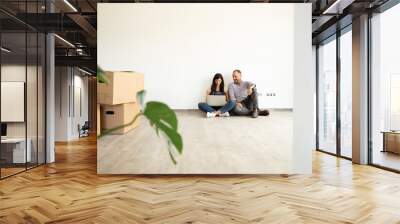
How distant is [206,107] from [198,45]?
1.09m

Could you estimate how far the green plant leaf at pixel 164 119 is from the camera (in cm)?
59

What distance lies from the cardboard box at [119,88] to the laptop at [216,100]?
122cm

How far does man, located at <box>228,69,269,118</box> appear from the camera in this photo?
643 centimetres

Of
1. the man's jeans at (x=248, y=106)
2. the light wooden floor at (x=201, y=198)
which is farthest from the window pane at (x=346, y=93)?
the man's jeans at (x=248, y=106)

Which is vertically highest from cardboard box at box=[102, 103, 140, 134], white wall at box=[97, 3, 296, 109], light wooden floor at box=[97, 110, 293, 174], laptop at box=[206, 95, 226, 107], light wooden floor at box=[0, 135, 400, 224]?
white wall at box=[97, 3, 296, 109]

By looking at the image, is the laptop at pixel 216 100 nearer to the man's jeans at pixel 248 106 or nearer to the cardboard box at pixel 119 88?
the man's jeans at pixel 248 106

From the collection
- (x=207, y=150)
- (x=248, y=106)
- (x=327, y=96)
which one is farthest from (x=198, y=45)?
(x=327, y=96)

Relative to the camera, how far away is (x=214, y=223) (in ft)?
12.4

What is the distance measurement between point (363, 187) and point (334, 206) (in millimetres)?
1374

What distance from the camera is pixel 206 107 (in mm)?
6445

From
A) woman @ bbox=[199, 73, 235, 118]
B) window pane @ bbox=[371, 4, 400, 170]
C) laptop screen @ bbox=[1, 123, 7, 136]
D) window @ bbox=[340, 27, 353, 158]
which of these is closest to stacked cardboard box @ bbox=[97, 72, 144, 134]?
woman @ bbox=[199, 73, 235, 118]

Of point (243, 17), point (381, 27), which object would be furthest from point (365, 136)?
point (243, 17)

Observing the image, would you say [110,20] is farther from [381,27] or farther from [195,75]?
[381,27]

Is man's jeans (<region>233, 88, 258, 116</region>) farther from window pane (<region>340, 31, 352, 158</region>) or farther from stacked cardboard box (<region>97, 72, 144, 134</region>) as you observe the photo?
window pane (<region>340, 31, 352, 158</region>)
